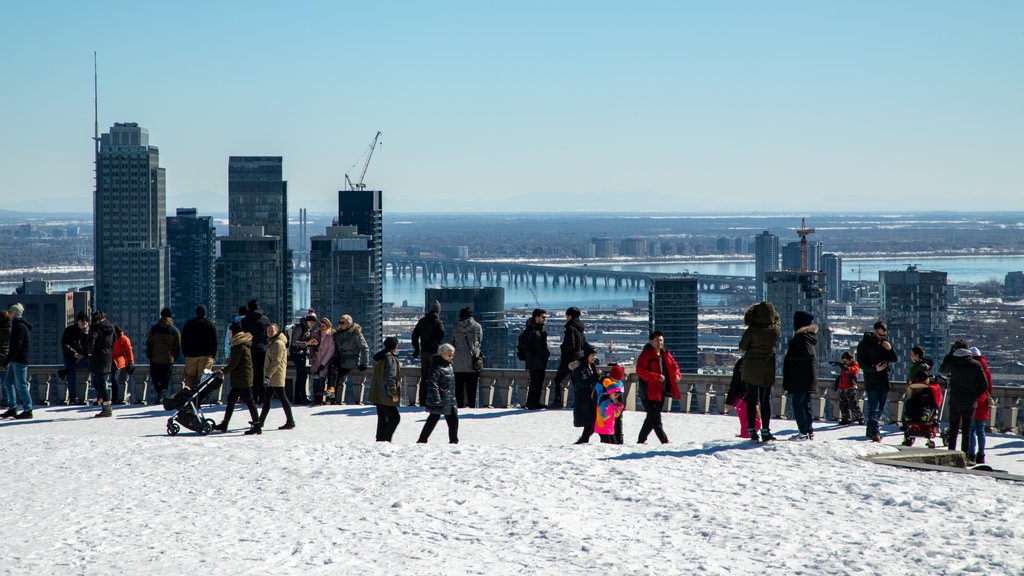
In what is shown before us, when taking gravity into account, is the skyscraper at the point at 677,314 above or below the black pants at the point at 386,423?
below

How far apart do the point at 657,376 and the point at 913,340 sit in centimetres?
15219

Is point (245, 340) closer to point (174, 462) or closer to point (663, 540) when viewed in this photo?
point (174, 462)

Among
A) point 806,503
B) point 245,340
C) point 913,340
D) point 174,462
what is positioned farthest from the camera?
point 913,340

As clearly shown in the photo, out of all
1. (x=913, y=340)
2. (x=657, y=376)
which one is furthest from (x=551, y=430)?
(x=913, y=340)

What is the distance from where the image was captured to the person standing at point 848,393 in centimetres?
1827

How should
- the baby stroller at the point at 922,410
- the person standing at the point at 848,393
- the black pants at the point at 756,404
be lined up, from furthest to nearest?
the person standing at the point at 848,393 < the baby stroller at the point at 922,410 < the black pants at the point at 756,404

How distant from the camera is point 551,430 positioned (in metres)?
17.4

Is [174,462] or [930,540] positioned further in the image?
[174,462]

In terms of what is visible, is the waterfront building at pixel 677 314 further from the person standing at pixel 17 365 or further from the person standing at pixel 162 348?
the person standing at pixel 17 365

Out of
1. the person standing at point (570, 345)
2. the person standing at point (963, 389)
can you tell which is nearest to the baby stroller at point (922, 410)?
the person standing at point (963, 389)

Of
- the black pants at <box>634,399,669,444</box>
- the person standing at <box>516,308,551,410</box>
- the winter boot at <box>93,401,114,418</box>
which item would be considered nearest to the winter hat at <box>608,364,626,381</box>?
the black pants at <box>634,399,669,444</box>

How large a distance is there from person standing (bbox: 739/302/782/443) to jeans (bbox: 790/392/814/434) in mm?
620

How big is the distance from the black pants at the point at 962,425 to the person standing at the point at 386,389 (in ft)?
23.2

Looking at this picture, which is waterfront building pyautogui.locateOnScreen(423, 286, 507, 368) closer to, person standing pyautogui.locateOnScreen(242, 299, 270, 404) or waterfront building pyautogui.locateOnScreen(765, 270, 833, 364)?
waterfront building pyautogui.locateOnScreen(765, 270, 833, 364)
